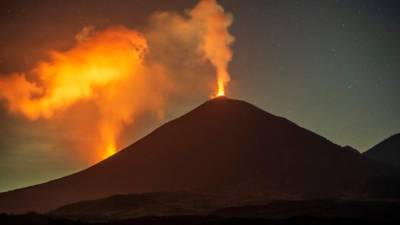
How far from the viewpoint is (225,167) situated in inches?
5256

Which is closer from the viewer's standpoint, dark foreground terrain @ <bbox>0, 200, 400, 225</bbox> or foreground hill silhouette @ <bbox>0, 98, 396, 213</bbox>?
dark foreground terrain @ <bbox>0, 200, 400, 225</bbox>

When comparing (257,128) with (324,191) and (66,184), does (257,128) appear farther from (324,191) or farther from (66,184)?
(66,184)

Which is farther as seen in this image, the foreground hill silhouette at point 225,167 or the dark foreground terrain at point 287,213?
the foreground hill silhouette at point 225,167

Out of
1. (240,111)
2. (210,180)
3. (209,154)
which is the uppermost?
(240,111)

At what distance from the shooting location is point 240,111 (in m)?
163

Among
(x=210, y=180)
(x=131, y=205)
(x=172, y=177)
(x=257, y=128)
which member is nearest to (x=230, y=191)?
(x=210, y=180)

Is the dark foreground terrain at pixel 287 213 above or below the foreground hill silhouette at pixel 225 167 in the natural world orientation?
below

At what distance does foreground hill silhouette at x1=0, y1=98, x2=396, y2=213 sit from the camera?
12000 centimetres

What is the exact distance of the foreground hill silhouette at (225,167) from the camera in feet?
394

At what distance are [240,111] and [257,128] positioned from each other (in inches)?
498

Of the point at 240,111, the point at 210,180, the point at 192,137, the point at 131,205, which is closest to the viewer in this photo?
the point at 131,205

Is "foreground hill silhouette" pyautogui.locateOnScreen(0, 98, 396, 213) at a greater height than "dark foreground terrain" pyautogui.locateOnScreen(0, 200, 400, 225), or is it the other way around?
"foreground hill silhouette" pyautogui.locateOnScreen(0, 98, 396, 213)

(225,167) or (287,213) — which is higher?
(225,167)

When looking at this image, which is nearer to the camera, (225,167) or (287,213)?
(287,213)
